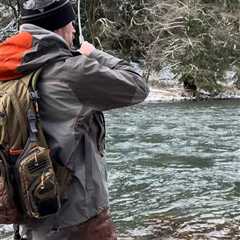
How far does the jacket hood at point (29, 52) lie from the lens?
87.7 inches

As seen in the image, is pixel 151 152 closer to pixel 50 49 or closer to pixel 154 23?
pixel 50 49

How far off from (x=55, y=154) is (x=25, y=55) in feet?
1.28

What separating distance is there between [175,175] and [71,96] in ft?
21.0

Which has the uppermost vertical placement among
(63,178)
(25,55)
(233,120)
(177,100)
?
(25,55)

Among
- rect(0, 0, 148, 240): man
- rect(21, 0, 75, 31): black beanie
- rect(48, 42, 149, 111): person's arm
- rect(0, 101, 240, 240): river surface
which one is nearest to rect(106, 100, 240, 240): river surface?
rect(0, 101, 240, 240): river surface

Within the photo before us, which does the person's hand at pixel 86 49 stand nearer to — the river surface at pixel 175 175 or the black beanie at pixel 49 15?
the black beanie at pixel 49 15

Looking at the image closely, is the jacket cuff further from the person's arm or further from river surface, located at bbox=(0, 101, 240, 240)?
river surface, located at bbox=(0, 101, 240, 240)

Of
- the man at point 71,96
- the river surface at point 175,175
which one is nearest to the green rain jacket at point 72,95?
the man at point 71,96

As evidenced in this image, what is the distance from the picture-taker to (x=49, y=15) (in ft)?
7.66


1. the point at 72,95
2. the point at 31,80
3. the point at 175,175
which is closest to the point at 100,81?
the point at 72,95

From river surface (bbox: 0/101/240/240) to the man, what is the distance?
3.33 metres

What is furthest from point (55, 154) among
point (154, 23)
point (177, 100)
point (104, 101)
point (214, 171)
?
point (154, 23)

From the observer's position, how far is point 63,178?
7.41ft

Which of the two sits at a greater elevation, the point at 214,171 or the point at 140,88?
the point at 140,88
